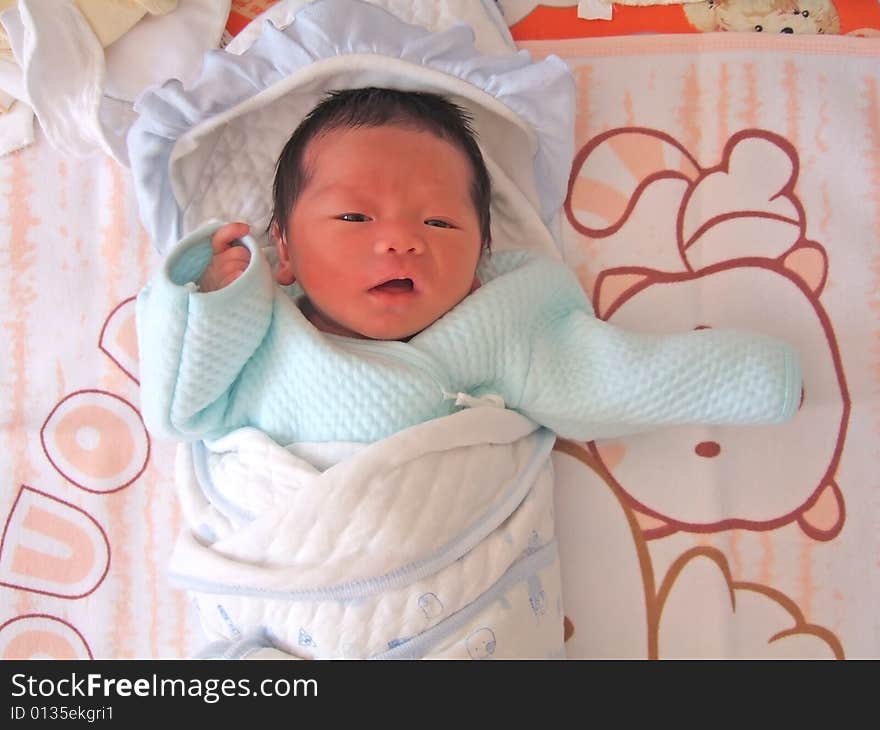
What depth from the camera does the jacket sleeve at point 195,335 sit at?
111cm

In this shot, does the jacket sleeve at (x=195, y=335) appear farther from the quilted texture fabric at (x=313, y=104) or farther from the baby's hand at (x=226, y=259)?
the quilted texture fabric at (x=313, y=104)

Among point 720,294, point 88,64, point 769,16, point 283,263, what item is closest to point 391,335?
point 283,263

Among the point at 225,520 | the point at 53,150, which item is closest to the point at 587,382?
the point at 225,520

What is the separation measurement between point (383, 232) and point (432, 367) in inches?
7.0

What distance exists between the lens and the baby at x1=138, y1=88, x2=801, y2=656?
1.15 m

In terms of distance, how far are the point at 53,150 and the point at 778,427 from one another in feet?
3.77

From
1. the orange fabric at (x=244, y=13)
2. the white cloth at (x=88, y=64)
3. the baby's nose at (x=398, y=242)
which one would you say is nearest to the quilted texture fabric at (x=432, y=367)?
the baby's nose at (x=398, y=242)

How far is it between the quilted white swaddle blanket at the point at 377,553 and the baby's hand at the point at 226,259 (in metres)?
0.19

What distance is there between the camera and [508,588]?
1148 mm

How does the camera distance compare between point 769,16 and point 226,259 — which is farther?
point 769,16

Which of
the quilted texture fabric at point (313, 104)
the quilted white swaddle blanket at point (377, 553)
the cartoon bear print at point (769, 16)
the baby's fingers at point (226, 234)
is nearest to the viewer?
the quilted white swaddle blanket at point (377, 553)

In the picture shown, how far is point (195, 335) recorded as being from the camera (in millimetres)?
1114

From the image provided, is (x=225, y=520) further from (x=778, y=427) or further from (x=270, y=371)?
(x=778, y=427)

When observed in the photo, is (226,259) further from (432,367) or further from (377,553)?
(377,553)
